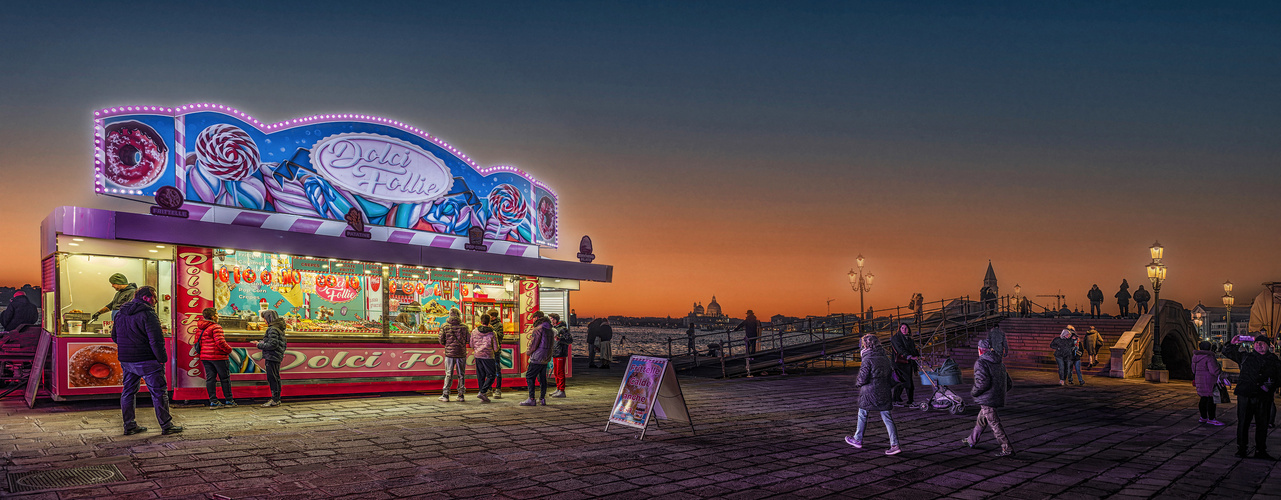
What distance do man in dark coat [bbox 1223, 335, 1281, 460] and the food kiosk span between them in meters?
12.3

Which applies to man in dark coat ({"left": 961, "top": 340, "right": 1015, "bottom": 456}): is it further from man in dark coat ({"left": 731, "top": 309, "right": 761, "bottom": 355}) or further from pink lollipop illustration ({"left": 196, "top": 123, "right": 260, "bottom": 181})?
man in dark coat ({"left": 731, "top": 309, "right": 761, "bottom": 355})

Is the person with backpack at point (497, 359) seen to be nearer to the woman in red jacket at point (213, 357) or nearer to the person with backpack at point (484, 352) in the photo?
the person with backpack at point (484, 352)

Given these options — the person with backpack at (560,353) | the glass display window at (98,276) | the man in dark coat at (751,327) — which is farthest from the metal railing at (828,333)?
the glass display window at (98,276)

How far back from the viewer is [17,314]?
15008 millimetres

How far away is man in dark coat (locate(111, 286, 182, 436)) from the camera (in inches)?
333

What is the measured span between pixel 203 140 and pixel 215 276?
7.90ft

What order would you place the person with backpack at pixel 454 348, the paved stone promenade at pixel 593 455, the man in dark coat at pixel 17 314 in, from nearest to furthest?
1. the paved stone promenade at pixel 593 455
2. the person with backpack at pixel 454 348
3. the man in dark coat at pixel 17 314

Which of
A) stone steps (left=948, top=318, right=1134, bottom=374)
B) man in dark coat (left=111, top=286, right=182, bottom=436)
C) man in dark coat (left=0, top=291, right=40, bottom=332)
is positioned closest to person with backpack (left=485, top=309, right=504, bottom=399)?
man in dark coat (left=111, top=286, right=182, bottom=436)

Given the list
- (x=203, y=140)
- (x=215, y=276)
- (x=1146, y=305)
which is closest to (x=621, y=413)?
(x=215, y=276)

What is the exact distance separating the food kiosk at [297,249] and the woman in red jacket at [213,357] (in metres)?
0.64

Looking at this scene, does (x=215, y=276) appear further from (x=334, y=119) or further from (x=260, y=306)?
(x=334, y=119)

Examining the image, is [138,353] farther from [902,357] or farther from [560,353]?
[902,357]

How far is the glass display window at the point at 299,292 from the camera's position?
517 inches

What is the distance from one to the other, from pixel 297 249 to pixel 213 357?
2389 mm
